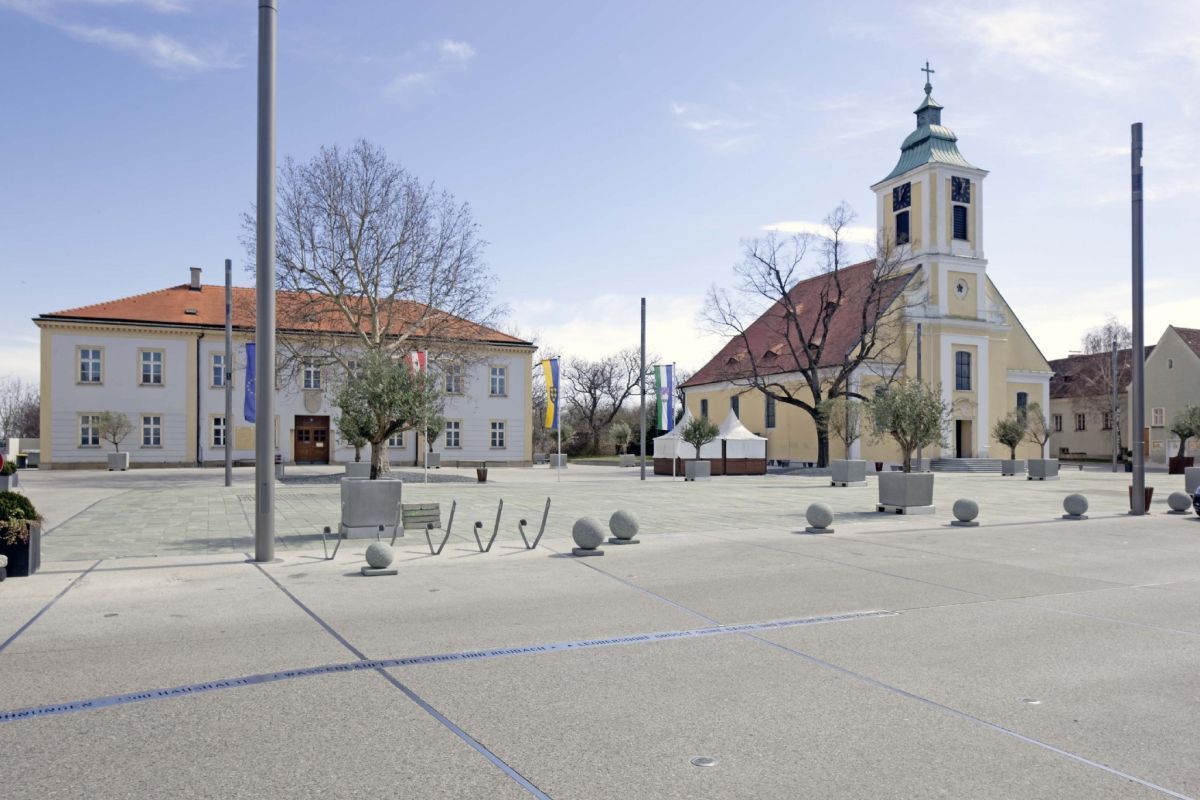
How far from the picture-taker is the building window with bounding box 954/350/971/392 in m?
55.0

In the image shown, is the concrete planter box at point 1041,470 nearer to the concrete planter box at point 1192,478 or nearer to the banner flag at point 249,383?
the concrete planter box at point 1192,478

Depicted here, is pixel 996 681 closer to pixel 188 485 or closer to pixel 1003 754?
pixel 1003 754

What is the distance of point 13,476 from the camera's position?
1016 inches

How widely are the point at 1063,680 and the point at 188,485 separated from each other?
92.9ft

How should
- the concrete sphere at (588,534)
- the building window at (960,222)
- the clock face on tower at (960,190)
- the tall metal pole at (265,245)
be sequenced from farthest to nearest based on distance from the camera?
1. the building window at (960,222)
2. the clock face on tower at (960,190)
3. the concrete sphere at (588,534)
4. the tall metal pole at (265,245)

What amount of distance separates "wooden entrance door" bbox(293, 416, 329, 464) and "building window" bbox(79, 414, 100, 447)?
9.44 metres

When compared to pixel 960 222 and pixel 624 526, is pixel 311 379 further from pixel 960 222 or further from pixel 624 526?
pixel 960 222

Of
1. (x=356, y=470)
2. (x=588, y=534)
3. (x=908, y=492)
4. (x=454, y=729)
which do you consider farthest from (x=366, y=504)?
(x=356, y=470)

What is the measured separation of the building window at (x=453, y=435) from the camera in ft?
170

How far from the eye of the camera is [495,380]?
2111 inches

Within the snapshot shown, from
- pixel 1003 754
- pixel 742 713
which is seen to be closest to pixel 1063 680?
pixel 1003 754

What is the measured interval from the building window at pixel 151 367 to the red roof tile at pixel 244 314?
160cm

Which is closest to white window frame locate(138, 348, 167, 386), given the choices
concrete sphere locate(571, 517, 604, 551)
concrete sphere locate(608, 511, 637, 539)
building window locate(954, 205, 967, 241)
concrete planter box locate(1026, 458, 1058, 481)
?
concrete sphere locate(608, 511, 637, 539)

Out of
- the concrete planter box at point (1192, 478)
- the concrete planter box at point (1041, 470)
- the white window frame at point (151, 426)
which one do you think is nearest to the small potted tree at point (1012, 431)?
the concrete planter box at point (1041, 470)
